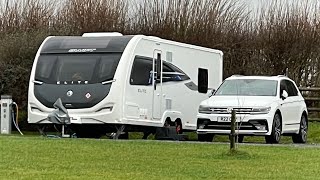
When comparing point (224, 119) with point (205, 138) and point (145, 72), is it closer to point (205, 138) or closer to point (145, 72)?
point (205, 138)

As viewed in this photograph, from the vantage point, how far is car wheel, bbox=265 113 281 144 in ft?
64.2

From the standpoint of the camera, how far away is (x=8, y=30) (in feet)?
114

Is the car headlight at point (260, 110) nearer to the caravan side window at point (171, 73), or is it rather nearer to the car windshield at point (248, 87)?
the car windshield at point (248, 87)

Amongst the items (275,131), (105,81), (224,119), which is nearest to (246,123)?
(224,119)

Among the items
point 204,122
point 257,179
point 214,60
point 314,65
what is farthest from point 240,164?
point 314,65

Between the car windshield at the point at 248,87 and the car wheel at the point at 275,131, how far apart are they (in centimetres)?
86

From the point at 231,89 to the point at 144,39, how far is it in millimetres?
2605

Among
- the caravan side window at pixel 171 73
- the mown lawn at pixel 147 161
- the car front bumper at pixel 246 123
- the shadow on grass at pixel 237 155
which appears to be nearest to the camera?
the mown lawn at pixel 147 161

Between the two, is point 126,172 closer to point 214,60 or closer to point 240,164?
point 240,164

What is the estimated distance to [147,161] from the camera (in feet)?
44.0

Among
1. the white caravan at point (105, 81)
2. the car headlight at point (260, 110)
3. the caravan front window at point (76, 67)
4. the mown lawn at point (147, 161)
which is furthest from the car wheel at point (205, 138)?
the mown lawn at point (147, 161)

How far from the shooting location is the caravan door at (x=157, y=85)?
2130 centimetres

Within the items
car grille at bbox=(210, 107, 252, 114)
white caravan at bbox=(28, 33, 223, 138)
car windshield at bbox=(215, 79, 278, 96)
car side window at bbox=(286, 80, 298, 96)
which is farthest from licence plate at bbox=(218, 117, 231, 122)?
car side window at bbox=(286, 80, 298, 96)

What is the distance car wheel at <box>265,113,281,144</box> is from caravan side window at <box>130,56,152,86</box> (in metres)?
3.50
